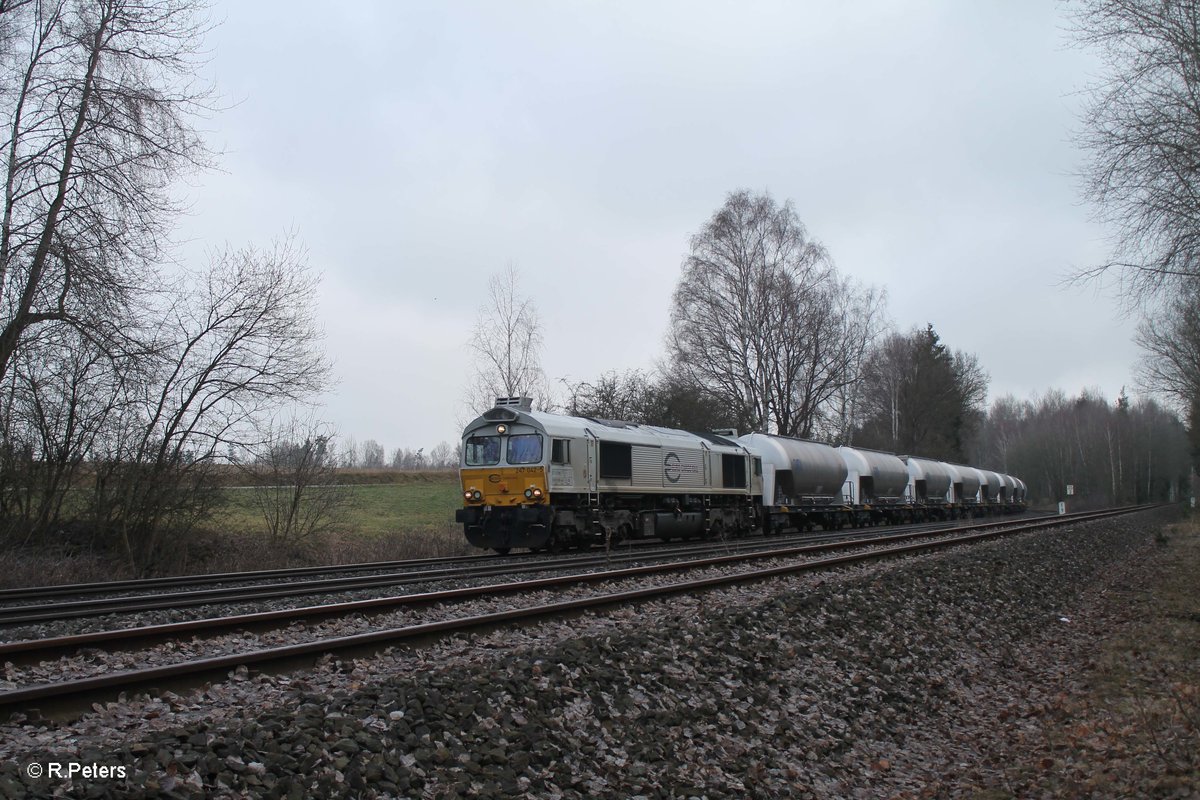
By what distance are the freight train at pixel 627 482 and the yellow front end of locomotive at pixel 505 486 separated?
23mm

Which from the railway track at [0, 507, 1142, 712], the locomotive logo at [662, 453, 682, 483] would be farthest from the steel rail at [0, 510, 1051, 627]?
the locomotive logo at [662, 453, 682, 483]

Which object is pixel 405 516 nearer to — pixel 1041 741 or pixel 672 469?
pixel 672 469

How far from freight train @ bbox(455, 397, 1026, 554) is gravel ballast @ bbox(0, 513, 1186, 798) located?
7142mm

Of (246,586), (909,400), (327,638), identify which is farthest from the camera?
(909,400)

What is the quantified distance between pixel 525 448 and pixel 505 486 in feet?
3.11

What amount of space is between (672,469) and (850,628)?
507 inches

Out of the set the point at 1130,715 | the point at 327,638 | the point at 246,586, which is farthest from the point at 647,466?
the point at 327,638

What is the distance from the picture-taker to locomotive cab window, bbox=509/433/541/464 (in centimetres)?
1844

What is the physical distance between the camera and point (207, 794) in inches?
149

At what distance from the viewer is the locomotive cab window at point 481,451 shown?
19.1 metres

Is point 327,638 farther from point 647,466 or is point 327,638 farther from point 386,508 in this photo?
point 386,508

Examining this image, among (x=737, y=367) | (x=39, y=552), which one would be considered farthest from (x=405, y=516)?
(x=737, y=367)

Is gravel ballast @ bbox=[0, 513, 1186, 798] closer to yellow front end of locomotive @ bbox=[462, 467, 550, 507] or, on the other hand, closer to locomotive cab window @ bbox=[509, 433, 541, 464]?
yellow front end of locomotive @ bbox=[462, 467, 550, 507]

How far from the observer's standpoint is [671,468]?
878 inches
